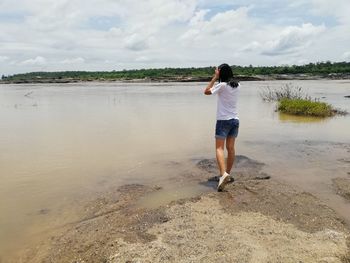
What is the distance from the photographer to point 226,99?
6.60 m

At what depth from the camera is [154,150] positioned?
32.9ft

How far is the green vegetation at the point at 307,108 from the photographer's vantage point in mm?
17266

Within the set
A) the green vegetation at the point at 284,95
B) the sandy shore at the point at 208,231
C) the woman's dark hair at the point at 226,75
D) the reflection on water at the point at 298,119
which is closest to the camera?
the sandy shore at the point at 208,231

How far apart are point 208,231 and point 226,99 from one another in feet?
8.28

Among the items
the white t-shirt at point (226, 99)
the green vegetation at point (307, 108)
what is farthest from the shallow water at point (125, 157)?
the white t-shirt at point (226, 99)

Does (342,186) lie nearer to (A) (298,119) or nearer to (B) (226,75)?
(B) (226,75)

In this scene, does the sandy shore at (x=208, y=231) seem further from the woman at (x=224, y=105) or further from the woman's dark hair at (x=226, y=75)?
the woman's dark hair at (x=226, y=75)

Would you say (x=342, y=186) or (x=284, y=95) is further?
(x=284, y=95)

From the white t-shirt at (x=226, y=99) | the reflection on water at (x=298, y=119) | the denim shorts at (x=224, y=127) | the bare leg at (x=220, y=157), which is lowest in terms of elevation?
the reflection on water at (x=298, y=119)

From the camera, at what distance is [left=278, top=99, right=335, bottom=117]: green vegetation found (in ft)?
56.6

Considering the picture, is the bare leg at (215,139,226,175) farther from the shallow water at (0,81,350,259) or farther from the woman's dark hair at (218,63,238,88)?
the woman's dark hair at (218,63,238,88)

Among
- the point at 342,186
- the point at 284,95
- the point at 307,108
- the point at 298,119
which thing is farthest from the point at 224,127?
the point at 284,95

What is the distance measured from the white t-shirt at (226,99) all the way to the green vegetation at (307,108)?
11602 millimetres

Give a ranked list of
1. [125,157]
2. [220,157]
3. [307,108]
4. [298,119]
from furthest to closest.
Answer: [307,108] < [298,119] < [125,157] < [220,157]
